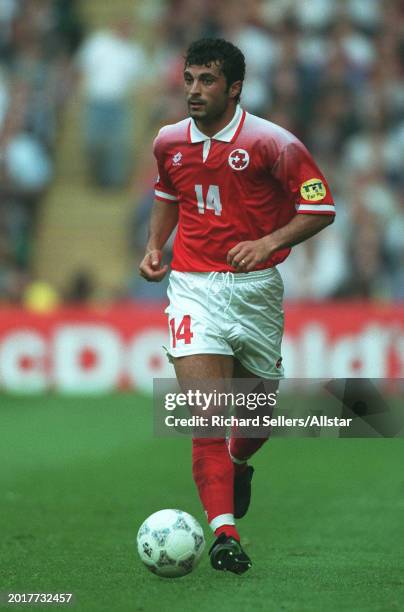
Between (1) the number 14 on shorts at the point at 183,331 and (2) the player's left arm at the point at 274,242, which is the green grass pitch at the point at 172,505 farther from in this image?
(2) the player's left arm at the point at 274,242

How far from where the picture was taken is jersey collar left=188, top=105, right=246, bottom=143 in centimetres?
625

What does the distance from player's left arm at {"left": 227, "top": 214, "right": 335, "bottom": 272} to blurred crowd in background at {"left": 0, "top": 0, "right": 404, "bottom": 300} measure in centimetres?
825

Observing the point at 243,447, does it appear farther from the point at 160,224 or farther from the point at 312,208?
the point at 312,208

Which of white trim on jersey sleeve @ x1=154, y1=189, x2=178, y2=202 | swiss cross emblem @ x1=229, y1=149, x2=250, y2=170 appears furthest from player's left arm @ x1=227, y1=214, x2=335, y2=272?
white trim on jersey sleeve @ x1=154, y1=189, x2=178, y2=202

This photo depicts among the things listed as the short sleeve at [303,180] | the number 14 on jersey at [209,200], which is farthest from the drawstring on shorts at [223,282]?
the short sleeve at [303,180]

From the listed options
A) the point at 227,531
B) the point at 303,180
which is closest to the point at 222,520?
the point at 227,531

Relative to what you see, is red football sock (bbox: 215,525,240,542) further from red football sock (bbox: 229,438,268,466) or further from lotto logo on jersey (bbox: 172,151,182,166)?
lotto logo on jersey (bbox: 172,151,182,166)

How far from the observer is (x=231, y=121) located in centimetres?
628

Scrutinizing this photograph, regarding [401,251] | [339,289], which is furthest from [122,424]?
[401,251]

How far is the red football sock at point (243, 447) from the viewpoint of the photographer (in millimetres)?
6887

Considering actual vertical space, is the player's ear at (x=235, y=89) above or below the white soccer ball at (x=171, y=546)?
above

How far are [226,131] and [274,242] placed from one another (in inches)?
22.7

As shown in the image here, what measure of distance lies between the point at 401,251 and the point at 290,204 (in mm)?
8621

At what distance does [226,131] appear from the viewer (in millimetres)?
6258
